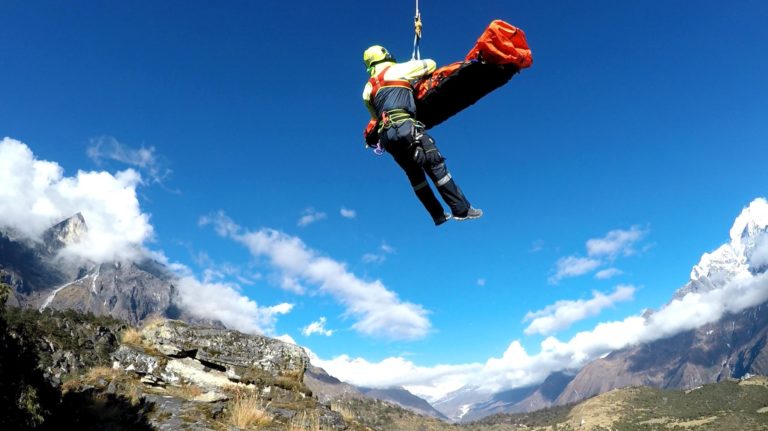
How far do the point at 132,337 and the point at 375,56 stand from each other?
11.1m

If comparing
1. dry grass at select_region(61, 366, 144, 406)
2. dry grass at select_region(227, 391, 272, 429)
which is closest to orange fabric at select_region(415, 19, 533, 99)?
dry grass at select_region(227, 391, 272, 429)

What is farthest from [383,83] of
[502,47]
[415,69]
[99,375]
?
[99,375]

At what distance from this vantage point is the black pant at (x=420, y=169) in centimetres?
712

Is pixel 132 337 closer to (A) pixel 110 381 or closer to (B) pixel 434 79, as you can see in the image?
(A) pixel 110 381

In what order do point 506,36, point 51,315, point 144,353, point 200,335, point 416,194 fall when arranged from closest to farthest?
point 506,36 < point 416,194 < point 144,353 < point 200,335 < point 51,315

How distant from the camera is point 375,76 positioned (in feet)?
25.2

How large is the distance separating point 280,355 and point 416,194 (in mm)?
9216

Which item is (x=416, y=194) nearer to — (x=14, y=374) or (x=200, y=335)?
(x=14, y=374)

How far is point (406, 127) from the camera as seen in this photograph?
280 inches

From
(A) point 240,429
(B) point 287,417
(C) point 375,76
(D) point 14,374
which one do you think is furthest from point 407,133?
(D) point 14,374

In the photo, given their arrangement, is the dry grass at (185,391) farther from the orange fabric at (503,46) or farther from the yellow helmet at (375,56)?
the orange fabric at (503,46)

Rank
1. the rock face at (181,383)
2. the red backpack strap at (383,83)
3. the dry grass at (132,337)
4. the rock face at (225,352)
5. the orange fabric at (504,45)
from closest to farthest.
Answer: the orange fabric at (504,45), the red backpack strap at (383,83), the rock face at (181,383), the rock face at (225,352), the dry grass at (132,337)

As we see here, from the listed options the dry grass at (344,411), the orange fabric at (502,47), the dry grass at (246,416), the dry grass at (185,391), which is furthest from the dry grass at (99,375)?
the orange fabric at (502,47)

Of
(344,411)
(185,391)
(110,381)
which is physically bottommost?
(344,411)
